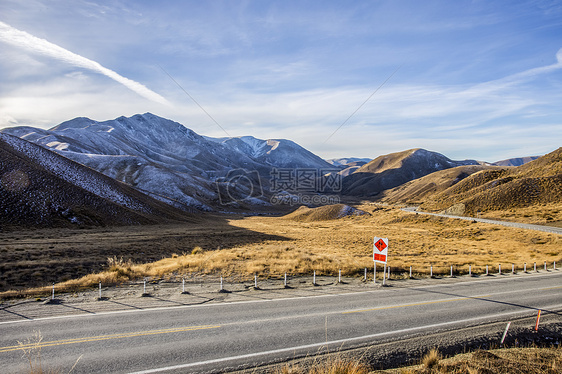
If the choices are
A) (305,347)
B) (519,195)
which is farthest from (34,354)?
(519,195)

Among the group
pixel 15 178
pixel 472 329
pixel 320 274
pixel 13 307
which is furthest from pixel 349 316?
pixel 15 178

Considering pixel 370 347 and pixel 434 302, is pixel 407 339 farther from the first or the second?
pixel 434 302

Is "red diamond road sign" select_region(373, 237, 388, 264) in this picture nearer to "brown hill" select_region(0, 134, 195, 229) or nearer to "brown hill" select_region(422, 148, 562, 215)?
"brown hill" select_region(422, 148, 562, 215)

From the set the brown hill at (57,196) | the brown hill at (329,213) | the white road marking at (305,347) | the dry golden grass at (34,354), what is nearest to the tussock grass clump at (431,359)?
the white road marking at (305,347)

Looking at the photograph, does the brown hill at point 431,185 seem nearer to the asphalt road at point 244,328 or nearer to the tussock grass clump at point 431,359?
the asphalt road at point 244,328

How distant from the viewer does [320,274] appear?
18969mm

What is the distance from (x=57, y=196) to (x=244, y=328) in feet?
219

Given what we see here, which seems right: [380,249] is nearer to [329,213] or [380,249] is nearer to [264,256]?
[264,256]

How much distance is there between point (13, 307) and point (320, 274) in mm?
15212

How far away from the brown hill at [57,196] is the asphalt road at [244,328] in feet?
178

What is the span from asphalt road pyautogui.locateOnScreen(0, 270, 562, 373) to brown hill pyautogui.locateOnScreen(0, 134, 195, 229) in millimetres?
54345

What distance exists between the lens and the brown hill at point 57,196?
177 feet

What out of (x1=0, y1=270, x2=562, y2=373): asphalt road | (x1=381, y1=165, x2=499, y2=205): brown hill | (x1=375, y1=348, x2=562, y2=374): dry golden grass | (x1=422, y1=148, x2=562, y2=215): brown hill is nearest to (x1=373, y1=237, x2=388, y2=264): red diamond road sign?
(x1=0, y1=270, x2=562, y2=373): asphalt road

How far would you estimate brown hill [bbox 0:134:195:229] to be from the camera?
5388cm
